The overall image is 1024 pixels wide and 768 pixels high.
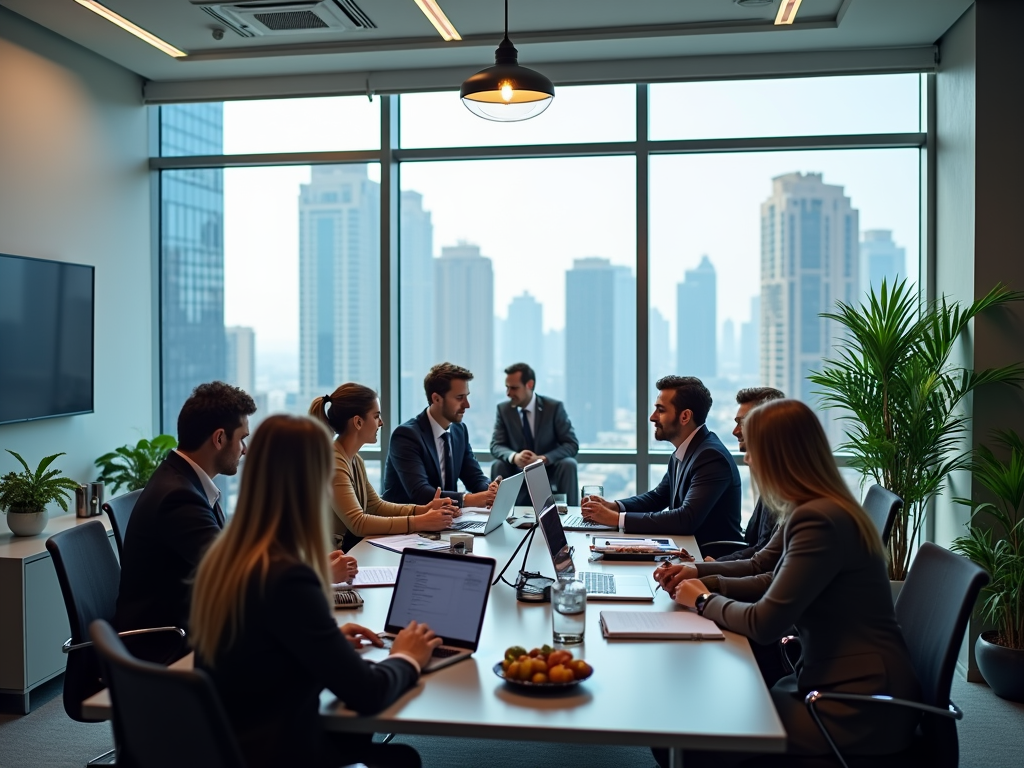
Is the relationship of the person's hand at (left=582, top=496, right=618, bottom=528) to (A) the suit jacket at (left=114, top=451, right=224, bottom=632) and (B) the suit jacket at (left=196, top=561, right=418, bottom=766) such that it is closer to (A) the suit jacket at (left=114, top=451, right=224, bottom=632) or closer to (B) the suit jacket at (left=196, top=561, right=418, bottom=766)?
(A) the suit jacket at (left=114, top=451, right=224, bottom=632)

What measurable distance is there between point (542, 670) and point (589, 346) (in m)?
4.47

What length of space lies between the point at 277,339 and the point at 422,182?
154cm

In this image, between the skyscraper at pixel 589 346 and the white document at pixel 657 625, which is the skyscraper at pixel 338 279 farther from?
the white document at pixel 657 625

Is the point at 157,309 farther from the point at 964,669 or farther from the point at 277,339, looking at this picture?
the point at 964,669

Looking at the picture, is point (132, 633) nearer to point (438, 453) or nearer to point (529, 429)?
point (438, 453)

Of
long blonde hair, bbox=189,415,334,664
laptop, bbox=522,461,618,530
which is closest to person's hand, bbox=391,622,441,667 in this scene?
long blonde hair, bbox=189,415,334,664

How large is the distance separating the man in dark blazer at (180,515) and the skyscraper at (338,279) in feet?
11.5

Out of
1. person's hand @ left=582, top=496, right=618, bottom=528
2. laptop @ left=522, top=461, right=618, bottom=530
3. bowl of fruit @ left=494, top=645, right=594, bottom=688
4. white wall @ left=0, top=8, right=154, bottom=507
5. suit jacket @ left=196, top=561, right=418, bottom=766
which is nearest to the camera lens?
suit jacket @ left=196, top=561, right=418, bottom=766

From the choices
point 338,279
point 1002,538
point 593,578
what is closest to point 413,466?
point 593,578

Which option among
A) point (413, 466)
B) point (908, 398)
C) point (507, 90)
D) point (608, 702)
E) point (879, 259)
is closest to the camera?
point (608, 702)

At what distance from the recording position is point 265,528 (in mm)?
1923

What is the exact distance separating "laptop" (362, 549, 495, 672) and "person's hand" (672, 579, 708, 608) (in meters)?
0.66

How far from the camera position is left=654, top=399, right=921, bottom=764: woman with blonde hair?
2240 mm

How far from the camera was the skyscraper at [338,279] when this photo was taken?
21.5ft
